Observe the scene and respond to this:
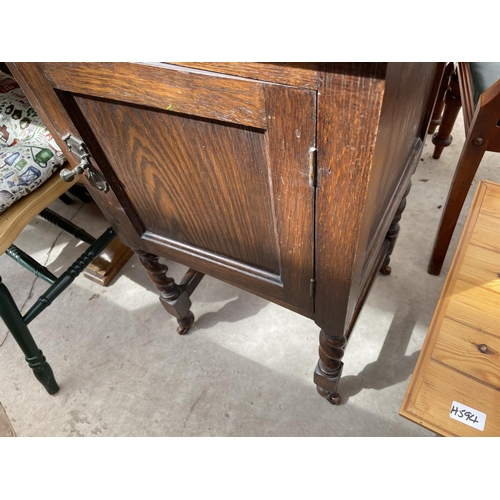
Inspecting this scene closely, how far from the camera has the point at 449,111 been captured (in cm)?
126

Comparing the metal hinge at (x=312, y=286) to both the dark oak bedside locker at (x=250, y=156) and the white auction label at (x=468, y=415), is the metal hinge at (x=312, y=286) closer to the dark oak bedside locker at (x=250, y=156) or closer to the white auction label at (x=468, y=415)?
the dark oak bedside locker at (x=250, y=156)

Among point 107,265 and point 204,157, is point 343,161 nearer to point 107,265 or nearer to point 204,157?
point 204,157

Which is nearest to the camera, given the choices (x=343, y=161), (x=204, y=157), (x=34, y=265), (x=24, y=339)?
(x=343, y=161)

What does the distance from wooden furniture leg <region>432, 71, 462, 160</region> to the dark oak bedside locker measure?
23.8 inches

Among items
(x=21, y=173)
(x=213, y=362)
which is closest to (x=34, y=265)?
(x=21, y=173)

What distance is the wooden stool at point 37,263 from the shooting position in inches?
31.6

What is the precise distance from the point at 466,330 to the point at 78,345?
1044 mm

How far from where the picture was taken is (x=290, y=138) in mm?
387

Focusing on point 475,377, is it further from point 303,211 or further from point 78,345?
point 78,345

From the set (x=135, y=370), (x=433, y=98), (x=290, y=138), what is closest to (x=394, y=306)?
(x=433, y=98)

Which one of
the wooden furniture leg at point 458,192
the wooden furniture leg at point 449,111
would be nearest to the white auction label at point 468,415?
the wooden furniture leg at point 458,192

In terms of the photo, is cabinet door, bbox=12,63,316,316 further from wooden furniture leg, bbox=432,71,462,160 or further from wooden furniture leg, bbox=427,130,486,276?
wooden furniture leg, bbox=432,71,462,160

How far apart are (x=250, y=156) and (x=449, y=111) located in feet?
3.53

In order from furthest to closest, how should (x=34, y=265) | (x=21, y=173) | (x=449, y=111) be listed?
(x=449, y=111) → (x=34, y=265) → (x=21, y=173)
